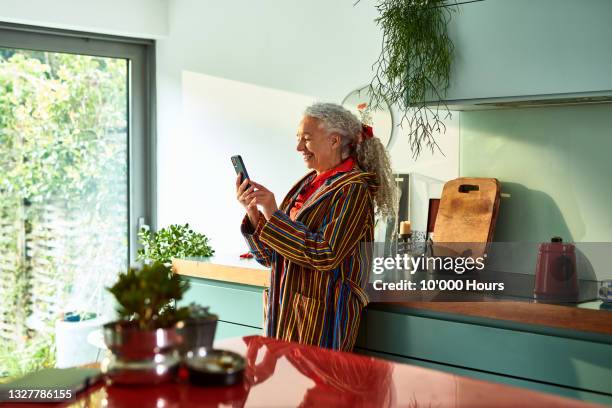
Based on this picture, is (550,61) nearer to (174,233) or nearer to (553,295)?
(553,295)

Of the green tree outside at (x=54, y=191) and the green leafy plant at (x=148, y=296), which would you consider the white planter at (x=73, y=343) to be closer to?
the green tree outside at (x=54, y=191)

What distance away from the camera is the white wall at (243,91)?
12.8 feet

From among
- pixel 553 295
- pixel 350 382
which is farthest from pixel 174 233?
pixel 350 382

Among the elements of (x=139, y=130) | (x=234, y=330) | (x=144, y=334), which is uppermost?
(x=139, y=130)

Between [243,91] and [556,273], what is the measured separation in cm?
224

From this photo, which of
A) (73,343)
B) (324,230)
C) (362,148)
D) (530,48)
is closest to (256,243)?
(324,230)

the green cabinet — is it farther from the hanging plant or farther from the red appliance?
the red appliance

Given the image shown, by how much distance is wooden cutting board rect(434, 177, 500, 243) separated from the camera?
3301mm

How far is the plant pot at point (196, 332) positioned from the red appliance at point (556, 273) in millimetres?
1724

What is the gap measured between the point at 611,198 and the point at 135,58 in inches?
122

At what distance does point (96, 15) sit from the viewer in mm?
4594

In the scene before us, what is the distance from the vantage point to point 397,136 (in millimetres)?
3723

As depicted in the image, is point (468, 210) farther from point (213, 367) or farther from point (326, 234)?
point (213, 367)

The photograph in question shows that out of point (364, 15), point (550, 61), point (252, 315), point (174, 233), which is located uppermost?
point (364, 15)
